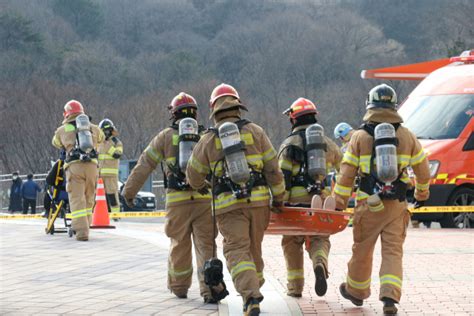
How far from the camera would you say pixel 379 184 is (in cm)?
1033

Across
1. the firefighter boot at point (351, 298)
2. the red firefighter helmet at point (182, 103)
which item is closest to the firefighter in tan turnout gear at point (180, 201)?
the red firefighter helmet at point (182, 103)

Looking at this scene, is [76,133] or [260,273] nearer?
[260,273]

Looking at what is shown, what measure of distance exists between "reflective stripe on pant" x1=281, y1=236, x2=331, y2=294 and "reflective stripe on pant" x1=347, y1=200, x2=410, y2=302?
0.64 meters

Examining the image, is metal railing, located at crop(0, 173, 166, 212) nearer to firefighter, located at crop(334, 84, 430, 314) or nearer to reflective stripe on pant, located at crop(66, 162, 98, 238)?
reflective stripe on pant, located at crop(66, 162, 98, 238)

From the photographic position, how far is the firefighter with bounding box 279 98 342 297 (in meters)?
11.3

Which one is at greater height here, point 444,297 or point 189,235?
point 189,235

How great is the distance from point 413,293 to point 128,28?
106 m

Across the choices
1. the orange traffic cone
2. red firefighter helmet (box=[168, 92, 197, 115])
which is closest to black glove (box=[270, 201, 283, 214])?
red firefighter helmet (box=[168, 92, 197, 115])

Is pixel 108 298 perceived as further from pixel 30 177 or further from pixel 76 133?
pixel 30 177

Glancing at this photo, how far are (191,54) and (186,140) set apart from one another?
85.8 meters

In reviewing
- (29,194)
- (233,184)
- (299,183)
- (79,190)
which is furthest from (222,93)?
(29,194)

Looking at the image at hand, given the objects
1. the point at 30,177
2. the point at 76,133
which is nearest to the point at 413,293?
the point at 76,133

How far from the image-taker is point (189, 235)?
11.4m

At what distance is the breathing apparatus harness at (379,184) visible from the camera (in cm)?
1029
